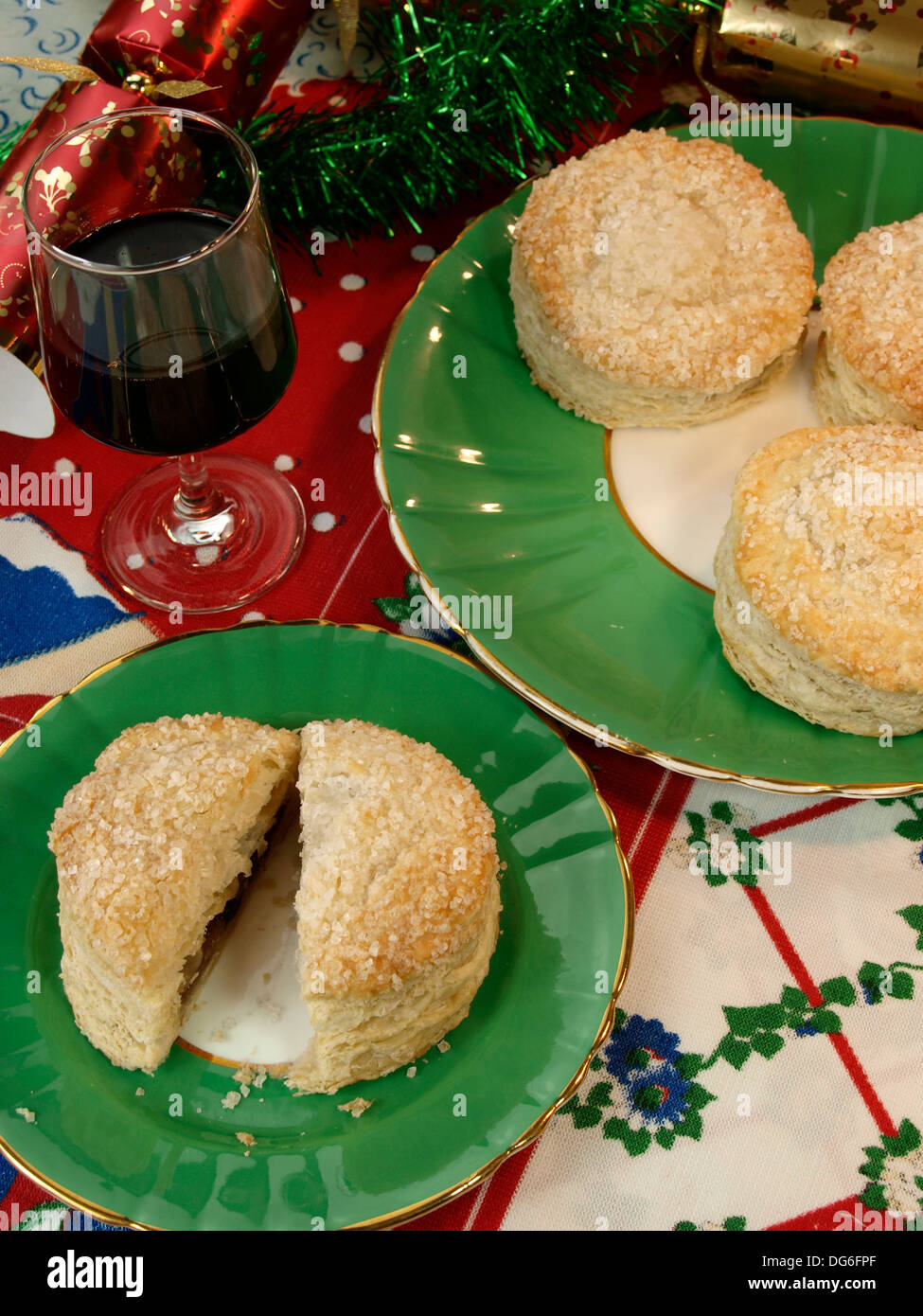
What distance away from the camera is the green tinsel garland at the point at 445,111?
1806 millimetres

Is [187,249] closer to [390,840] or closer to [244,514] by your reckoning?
[244,514]

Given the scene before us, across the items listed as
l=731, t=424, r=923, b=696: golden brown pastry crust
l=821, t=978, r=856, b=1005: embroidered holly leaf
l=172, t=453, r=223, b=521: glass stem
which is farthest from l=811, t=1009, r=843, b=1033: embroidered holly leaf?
l=172, t=453, r=223, b=521: glass stem

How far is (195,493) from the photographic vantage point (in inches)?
69.4

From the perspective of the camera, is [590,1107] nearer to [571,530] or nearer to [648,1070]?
[648,1070]

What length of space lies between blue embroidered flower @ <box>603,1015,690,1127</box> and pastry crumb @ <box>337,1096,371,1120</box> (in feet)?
1.03

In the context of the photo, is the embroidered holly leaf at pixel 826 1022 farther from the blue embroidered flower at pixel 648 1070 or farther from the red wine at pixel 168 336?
the red wine at pixel 168 336

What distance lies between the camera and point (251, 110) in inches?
74.5

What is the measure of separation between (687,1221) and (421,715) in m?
0.69

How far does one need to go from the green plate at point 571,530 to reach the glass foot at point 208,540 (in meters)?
0.22

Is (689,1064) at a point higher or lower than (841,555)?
lower

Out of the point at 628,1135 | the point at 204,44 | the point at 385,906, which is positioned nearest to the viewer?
the point at 385,906

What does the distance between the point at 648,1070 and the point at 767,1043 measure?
0.15m

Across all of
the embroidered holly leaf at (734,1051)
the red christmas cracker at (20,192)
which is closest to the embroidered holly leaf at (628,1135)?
the embroidered holly leaf at (734,1051)

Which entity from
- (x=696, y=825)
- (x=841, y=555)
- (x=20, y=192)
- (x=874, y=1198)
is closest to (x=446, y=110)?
(x=20, y=192)
